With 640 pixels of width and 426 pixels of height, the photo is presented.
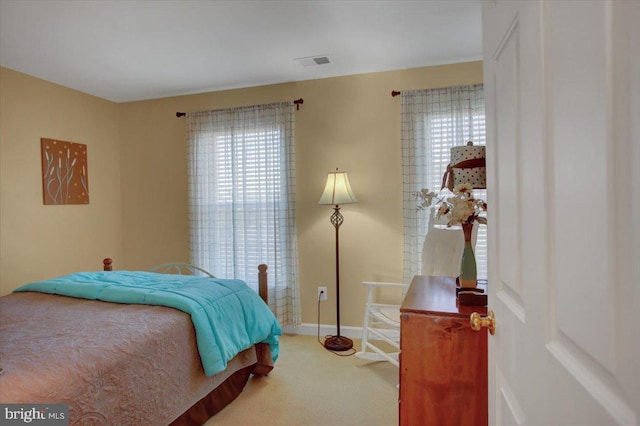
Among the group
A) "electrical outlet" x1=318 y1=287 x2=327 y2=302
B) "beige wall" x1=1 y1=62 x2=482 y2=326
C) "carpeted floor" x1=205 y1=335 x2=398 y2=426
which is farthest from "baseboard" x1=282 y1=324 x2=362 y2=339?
"carpeted floor" x1=205 y1=335 x2=398 y2=426

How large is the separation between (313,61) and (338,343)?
2.41 meters

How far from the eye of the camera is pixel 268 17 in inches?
91.1

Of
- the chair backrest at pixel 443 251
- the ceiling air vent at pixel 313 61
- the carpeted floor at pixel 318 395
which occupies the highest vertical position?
the ceiling air vent at pixel 313 61

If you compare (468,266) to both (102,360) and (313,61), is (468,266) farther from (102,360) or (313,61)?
(313,61)

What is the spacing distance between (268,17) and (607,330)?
2463mm

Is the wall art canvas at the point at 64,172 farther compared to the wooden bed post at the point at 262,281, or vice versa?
the wall art canvas at the point at 64,172

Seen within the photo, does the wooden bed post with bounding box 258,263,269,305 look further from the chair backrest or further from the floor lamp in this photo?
the chair backrest

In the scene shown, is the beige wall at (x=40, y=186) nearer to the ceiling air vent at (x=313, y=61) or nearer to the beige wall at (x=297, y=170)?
the beige wall at (x=297, y=170)

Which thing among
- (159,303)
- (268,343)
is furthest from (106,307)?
(268,343)

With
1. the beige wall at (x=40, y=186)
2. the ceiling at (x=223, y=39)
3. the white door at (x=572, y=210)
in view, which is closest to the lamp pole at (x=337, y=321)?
the ceiling at (x=223, y=39)

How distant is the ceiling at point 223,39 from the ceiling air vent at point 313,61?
0.04 m

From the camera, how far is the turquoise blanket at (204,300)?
1.92 metres

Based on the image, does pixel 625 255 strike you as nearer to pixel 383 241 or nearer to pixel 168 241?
pixel 383 241

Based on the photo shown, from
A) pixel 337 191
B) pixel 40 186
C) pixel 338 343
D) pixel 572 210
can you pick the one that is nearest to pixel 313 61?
pixel 337 191
